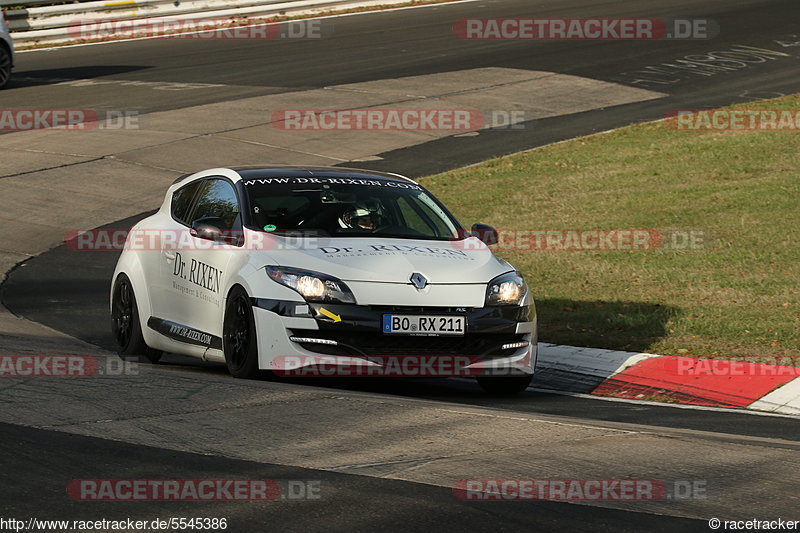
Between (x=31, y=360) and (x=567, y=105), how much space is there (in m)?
18.1

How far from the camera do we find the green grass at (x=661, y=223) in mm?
11555

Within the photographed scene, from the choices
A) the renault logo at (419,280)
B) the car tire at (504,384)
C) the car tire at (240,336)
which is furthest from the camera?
the car tire at (504,384)

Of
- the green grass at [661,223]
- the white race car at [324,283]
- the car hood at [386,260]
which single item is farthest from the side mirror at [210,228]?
the green grass at [661,223]

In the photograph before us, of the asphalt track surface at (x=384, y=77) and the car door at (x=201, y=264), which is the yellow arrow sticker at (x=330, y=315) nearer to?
the asphalt track surface at (x=384, y=77)

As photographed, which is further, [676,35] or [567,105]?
[676,35]

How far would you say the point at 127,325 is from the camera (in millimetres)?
10898

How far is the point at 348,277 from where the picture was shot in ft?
28.6

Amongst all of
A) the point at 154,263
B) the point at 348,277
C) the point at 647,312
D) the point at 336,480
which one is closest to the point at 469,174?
the point at 647,312

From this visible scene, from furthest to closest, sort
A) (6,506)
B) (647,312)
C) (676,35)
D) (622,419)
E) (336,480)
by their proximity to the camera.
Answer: (676,35)
(647,312)
(622,419)
(336,480)
(6,506)

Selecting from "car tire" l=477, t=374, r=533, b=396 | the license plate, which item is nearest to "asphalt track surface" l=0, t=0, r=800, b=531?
"car tire" l=477, t=374, r=533, b=396

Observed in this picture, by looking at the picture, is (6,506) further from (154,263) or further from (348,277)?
(154,263)

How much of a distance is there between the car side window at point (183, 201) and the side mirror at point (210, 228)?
30.9 inches

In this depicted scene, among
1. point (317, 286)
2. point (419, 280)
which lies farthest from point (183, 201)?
point (419, 280)

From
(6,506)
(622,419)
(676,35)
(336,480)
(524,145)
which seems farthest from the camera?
(676,35)
